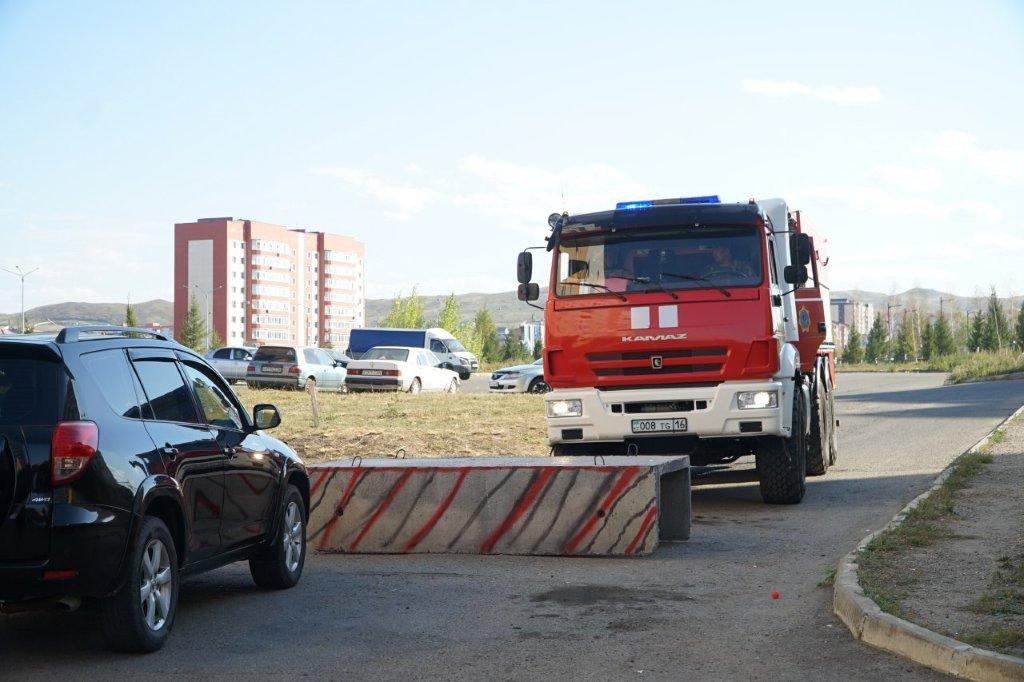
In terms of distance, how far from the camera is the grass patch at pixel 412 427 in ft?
62.6

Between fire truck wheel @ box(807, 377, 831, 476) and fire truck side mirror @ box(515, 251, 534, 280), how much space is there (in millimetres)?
4347

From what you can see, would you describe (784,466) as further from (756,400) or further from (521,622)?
(521,622)

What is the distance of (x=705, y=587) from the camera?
8.29m

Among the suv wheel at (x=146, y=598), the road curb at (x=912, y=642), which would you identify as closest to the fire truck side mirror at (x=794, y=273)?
the road curb at (x=912, y=642)

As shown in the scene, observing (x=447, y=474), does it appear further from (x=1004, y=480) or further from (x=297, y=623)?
(x=1004, y=480)

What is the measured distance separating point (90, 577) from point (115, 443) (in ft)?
2.14

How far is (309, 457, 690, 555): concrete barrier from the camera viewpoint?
9.56 meters

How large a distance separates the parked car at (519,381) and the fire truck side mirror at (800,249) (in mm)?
29227

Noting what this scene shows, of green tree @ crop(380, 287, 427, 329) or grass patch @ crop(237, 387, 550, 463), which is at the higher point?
green tree @ crop(380, 287, 427, 329)

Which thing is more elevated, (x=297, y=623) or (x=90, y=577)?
(x=90, y=577)

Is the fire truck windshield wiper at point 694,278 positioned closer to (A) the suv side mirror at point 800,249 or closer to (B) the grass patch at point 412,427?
(A) the suv side mirror at point 800,249

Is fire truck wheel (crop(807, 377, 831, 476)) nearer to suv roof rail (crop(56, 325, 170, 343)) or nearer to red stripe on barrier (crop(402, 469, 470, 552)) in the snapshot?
red stripe on barrier (crop(402, 469, 470, 552))

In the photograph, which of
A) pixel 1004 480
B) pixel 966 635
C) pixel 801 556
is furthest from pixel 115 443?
pixel 1004 480

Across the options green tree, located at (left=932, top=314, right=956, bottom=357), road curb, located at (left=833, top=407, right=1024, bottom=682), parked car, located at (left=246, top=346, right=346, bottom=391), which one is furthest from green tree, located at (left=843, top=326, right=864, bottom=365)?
road curb, located at (left=833, top=407, right=1024, bottom=682)
